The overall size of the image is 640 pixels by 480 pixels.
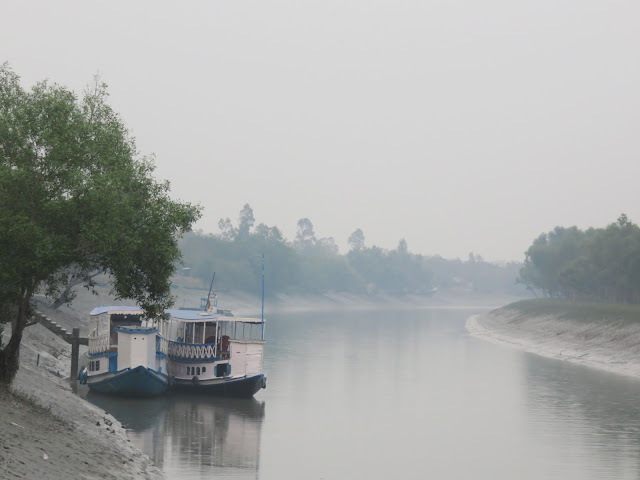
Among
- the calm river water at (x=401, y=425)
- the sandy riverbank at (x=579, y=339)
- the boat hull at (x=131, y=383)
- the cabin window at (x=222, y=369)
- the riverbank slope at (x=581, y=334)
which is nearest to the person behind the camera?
the calm river water at (x=401, y=425)

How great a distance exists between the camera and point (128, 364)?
47188 mm

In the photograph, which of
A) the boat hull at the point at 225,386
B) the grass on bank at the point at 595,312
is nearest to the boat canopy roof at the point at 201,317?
the boat hull at the point at 225,386

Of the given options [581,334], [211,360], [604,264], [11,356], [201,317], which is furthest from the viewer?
[604,264]

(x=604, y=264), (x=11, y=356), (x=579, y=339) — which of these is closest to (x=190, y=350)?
(x=11, y=356)

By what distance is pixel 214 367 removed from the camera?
164 ft

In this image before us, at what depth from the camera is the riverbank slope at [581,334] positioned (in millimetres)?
78994

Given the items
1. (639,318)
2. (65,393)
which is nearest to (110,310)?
(65,393)

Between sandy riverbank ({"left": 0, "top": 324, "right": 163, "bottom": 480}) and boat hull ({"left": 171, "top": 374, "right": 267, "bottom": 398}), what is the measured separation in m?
9.99

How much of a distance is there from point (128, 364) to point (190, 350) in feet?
14.5

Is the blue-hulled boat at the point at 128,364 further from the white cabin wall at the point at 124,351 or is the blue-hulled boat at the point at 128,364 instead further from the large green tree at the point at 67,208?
the large green tree at the point at 67,208

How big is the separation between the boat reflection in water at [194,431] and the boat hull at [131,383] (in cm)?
48

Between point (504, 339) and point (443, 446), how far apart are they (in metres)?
80.8

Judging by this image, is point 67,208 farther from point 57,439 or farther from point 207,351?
point 207,351

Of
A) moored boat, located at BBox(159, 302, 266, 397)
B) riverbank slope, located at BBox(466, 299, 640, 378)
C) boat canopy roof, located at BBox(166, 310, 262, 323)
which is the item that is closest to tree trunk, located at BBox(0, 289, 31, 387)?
moored boat, located at BBox(159, 302, 266, 397)
